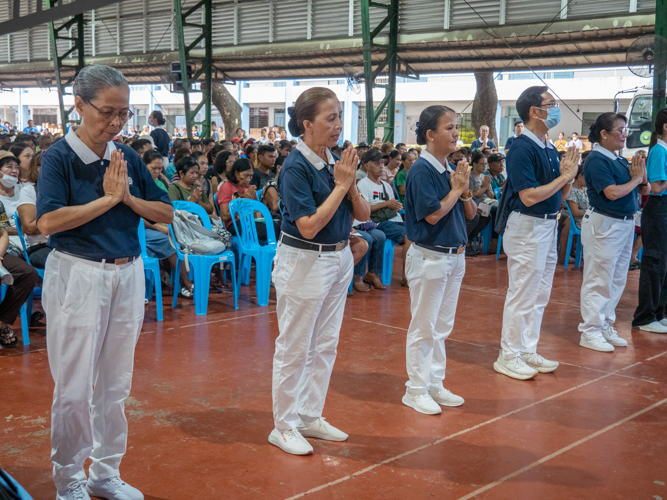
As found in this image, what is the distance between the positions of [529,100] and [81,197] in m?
2.49

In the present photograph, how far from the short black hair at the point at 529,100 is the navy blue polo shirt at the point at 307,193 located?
5.01 feet

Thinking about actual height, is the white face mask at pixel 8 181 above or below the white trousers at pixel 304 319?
above

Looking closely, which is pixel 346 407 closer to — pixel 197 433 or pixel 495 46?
pixel 197 433

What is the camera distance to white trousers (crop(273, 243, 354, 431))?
8.71 feet

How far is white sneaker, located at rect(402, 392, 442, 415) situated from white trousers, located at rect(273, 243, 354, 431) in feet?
2.00

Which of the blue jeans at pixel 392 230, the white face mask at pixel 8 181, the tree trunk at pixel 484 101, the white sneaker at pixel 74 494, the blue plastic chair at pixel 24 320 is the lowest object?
the white sneaker at pixel 74 494

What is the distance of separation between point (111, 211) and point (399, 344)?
2.60m

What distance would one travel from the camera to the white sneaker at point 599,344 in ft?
14.3

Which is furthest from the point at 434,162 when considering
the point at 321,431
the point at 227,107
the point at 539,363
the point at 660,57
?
the point at 227,107

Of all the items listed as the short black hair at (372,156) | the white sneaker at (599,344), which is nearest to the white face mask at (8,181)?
the short black hair at (372,156)

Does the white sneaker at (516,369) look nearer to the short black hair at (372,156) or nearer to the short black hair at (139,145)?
the short black hair at (372,156)

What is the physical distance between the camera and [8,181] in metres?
4.50

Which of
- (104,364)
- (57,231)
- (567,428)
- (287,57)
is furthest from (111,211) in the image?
(287,57)

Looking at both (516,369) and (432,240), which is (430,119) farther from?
(516,369)
